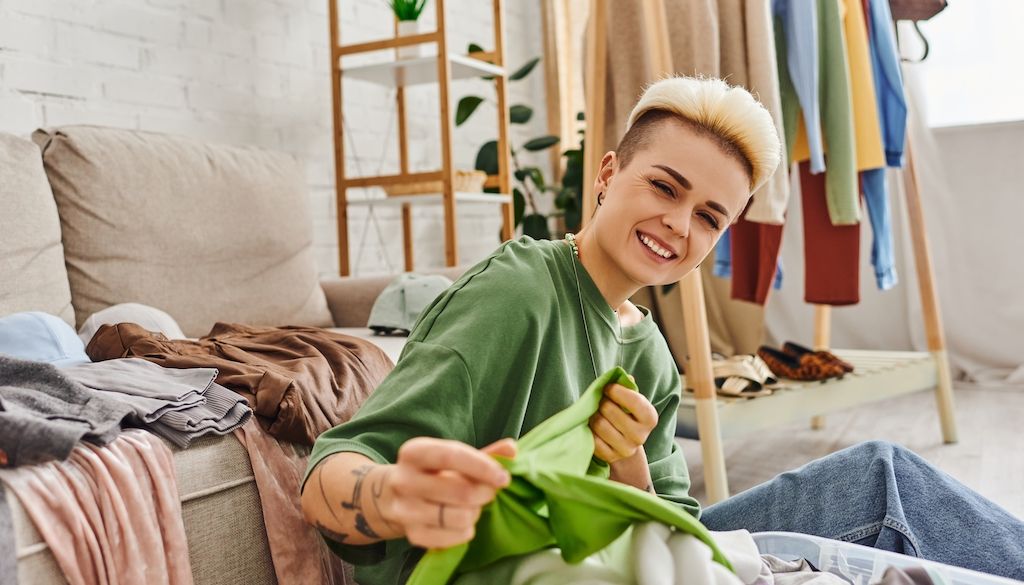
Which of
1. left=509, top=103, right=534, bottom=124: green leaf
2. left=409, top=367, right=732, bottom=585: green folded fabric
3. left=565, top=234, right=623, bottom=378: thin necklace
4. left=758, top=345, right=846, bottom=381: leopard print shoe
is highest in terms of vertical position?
left=509, top=103, right=534, bottom=124: green leaf

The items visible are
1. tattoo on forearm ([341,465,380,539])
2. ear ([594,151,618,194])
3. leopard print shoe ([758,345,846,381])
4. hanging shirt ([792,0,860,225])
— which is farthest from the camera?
leopard print shoe ([758,345,846,381])

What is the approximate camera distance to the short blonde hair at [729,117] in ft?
2.93

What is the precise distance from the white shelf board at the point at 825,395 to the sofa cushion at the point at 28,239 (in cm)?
140

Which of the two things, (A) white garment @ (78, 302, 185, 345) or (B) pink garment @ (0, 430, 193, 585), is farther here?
(A) white garment @ (78, 302, 185, 345)

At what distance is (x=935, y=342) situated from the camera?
9.13ft

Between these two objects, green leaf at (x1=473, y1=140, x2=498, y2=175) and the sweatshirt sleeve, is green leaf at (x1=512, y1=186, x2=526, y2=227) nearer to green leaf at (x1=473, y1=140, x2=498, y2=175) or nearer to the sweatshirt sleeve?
green leaf at (x1=473, y1=140, x2=498, y2=175)

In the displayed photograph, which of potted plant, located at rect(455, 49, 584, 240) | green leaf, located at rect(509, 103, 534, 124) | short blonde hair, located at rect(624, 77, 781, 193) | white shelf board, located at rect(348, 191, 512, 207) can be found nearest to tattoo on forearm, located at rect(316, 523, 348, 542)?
short blonde hair, located at rect(624, 77, 781, 193)

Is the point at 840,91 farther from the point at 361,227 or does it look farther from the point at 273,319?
the point at 361,227

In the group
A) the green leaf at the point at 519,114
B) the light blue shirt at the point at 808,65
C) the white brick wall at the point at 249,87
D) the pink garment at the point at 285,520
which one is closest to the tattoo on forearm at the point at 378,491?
the pink garment at the point at 285,520

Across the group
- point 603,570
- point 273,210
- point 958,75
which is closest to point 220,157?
point 273,210

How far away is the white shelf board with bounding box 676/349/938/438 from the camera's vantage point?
2.10 metres

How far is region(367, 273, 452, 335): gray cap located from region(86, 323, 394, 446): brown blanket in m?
0.36

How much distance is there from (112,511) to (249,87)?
219 centimetres

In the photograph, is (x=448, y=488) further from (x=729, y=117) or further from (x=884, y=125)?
(x=884, y=125)
